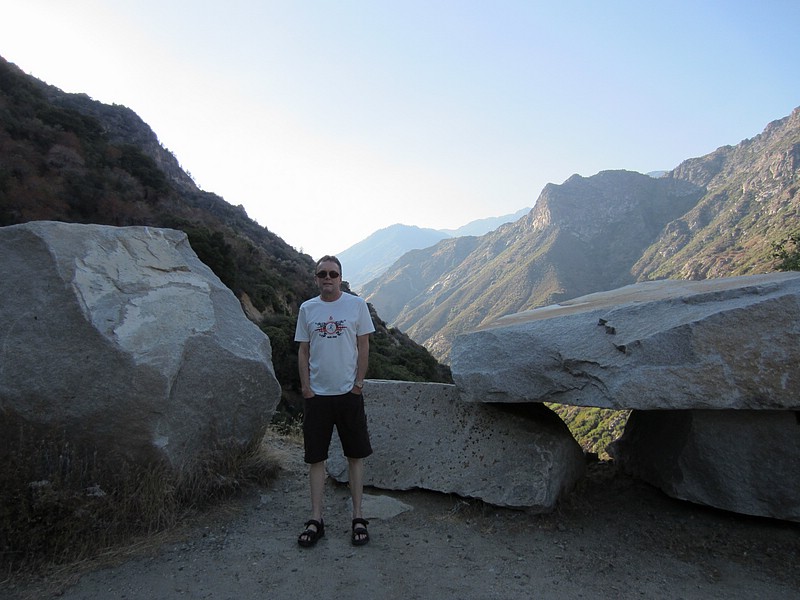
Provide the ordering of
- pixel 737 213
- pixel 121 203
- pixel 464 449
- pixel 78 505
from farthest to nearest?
pixel 737 213
pixel 121 203
pixel 464 449
pixel 78 505

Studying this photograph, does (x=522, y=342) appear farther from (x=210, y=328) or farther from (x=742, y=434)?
(x=210, y=328)

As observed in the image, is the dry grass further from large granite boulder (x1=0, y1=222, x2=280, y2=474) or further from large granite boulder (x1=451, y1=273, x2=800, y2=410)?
large granite boulder (x1=451, y1=273, x2=800, y2=410)

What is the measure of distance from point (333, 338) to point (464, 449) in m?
1.81

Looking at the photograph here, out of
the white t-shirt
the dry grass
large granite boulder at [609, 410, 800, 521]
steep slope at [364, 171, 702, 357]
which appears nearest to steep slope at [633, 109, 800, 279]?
steep slope at [364, 171, 702, 357]

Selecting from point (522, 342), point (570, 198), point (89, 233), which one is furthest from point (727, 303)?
point (570, 198)

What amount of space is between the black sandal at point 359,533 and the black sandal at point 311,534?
26 cm

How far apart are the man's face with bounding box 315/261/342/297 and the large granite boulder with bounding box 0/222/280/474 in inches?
49.2

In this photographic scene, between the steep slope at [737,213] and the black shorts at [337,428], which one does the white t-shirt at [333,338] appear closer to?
the black shorts at [337,428]

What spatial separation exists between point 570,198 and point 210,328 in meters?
151

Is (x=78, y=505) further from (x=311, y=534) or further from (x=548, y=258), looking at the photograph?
(x=548, y=258)

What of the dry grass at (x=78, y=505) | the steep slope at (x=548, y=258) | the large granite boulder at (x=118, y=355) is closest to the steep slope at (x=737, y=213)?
the steep slope at (x=548, y=258)

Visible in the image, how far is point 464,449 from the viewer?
5.04m

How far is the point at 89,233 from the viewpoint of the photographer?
4914 mm

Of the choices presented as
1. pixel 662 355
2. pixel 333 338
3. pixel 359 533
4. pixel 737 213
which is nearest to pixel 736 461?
pixel 662 355
